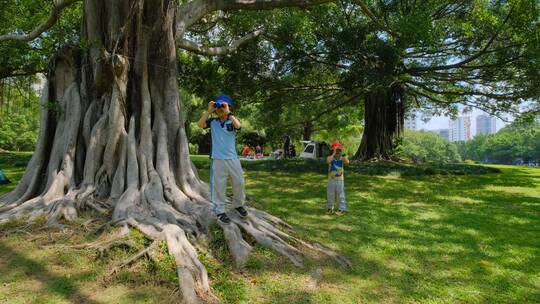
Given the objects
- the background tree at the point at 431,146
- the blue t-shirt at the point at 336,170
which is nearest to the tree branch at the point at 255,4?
the blue t-shirt at the point at 336,170

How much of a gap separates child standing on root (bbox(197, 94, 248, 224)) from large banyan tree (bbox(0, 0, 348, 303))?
315 millimetres

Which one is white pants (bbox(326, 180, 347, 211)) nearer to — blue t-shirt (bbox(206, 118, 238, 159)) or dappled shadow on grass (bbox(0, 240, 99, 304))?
blue t-shirt (bbox(206, 118, 238, 159))

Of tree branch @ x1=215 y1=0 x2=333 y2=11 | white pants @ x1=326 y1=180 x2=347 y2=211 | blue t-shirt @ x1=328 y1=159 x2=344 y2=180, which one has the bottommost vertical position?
white pants @ x1=326 y1=180 x2=347 y2=211

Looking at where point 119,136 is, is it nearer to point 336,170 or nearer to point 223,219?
point 223,219

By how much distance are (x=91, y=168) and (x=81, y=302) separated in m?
3.18

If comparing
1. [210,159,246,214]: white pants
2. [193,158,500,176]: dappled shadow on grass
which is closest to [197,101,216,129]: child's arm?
[210,159,246,214]: white pants

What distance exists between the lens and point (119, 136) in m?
6.47

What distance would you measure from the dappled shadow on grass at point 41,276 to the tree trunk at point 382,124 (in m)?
15.3

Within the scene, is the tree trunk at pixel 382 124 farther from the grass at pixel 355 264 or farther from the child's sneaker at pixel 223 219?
the child's sneaker at pixel 223 219

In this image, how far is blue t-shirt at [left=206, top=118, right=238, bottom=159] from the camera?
5.04 m

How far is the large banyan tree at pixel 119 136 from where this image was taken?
548 cm

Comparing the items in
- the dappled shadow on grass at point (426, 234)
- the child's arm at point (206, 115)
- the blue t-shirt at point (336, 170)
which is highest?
the child's arm at point (206, 115)

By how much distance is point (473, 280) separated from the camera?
4508 mm

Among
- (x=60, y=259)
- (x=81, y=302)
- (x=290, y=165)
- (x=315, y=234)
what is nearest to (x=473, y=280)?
(x=315, y=234)
